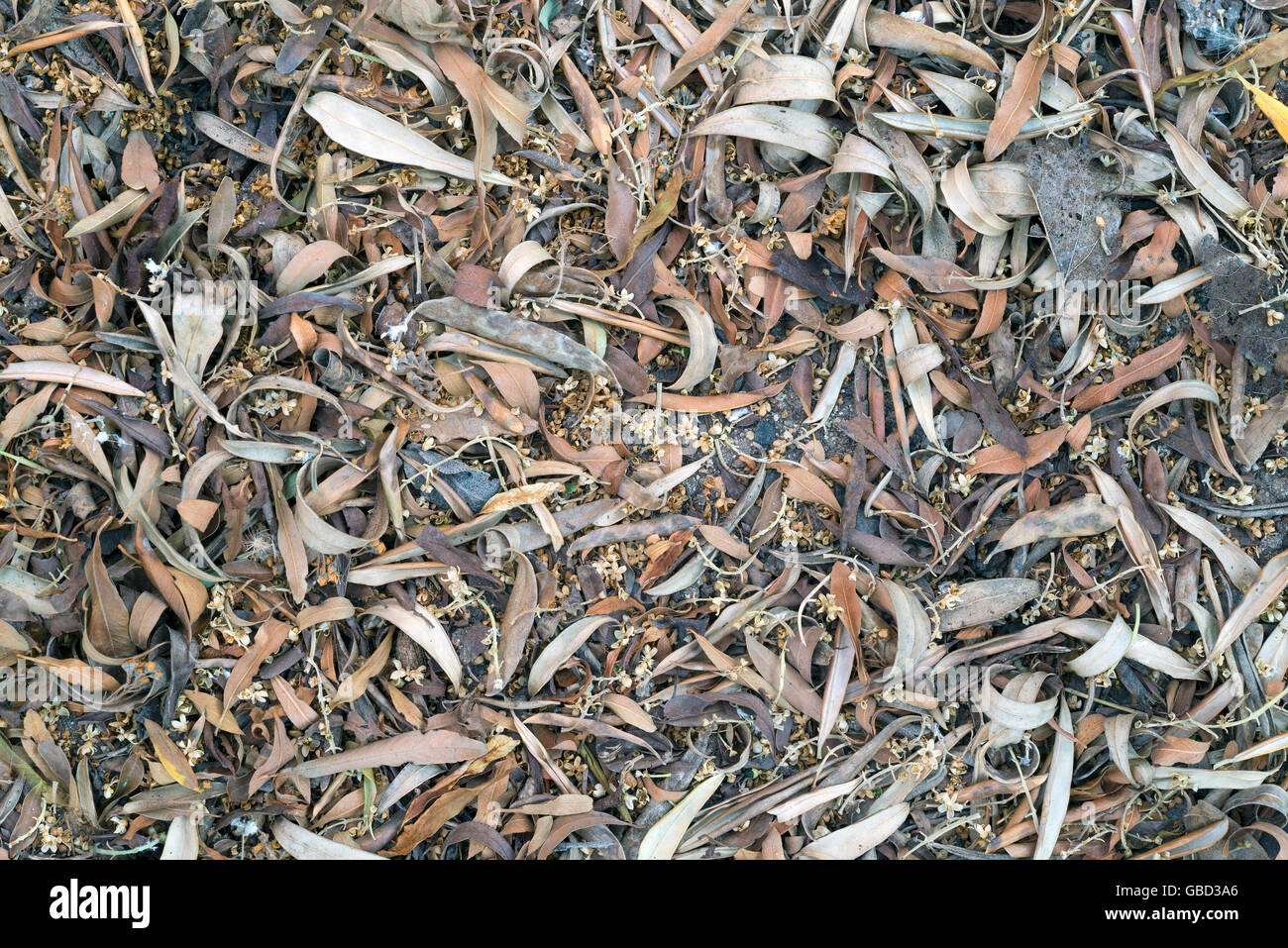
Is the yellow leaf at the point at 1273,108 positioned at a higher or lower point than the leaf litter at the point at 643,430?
higher

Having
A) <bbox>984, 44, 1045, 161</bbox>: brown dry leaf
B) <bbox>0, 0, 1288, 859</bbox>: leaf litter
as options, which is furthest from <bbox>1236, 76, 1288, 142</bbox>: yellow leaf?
<bbox>984, 44, 1045, 161</bbox>: brown dry leaf

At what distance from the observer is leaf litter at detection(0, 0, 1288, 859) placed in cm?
122

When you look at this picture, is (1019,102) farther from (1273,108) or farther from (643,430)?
→ (643,430)

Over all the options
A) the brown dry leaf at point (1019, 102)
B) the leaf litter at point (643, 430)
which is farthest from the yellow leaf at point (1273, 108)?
the brown dry leaf at point (1019, 102)

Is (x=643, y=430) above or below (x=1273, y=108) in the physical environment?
below

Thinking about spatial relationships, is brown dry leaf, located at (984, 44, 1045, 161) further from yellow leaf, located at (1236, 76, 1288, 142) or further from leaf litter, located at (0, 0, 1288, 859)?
yellow leaf, located at (1236, 76, 1288, 142)

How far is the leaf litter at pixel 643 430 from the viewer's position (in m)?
1.22

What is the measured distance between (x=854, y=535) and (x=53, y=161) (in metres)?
1.38

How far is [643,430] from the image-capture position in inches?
50.2

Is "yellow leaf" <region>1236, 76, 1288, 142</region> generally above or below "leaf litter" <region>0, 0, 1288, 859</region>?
above

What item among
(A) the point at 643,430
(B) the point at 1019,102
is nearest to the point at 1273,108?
(B) the point at 1019,102

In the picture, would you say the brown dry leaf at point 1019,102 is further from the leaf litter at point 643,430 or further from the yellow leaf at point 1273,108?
the yellow leaf at point 1273,108

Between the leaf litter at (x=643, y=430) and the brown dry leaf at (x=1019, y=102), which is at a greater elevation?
the brown dry leaf at (x=1019, y=102)

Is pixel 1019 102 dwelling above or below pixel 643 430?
above
